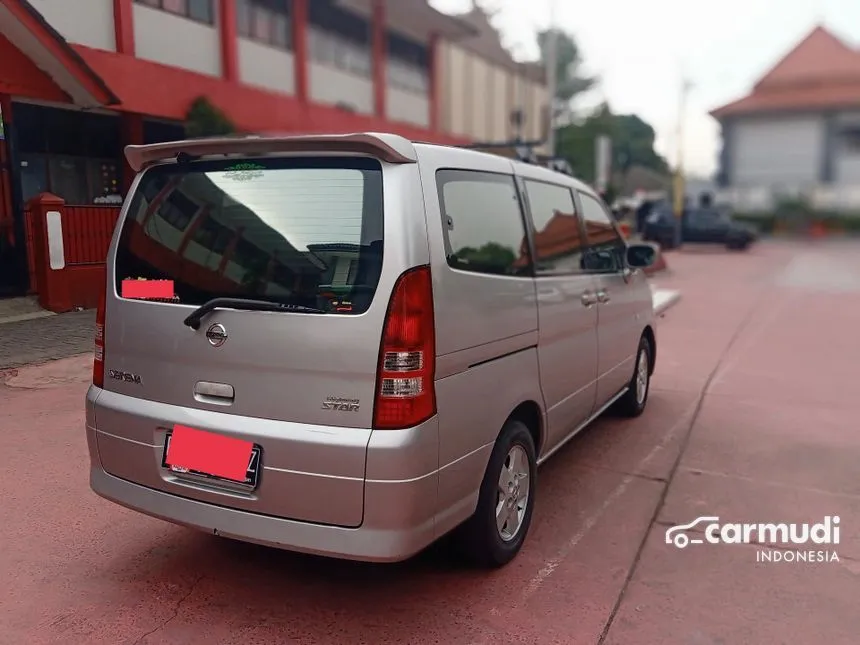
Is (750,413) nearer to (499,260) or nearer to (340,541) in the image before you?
(499,260)

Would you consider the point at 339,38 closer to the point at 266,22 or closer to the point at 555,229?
the point at 266,22

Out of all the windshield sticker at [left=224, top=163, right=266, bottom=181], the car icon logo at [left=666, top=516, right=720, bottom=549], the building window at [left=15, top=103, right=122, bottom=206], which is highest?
the building window at [left=15, top=103, right=122, bottom=206]

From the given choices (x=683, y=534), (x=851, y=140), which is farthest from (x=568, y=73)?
(x=683, y=534)

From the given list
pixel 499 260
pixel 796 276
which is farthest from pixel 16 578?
pixel 796 276

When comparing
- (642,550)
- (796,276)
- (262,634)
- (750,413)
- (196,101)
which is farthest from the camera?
A: (796,276)

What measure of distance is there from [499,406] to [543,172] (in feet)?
5.26

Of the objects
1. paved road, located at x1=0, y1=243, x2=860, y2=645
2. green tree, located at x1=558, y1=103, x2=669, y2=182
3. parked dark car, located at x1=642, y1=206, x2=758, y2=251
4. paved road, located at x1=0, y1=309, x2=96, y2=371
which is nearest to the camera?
paved road, located at x1=0, y1=243, x2=860, y2=645

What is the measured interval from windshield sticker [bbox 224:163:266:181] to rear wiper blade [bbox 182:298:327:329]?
20.2 inches

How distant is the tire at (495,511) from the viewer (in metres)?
3.09

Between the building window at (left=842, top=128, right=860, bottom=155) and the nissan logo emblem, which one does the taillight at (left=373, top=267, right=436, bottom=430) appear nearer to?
the nissan logo emblem

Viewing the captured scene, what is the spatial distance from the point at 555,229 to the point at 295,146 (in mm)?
1719

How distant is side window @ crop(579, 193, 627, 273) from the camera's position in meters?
4.50

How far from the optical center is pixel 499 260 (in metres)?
3.26

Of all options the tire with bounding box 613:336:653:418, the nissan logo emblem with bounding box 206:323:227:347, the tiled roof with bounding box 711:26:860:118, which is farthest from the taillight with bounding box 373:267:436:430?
the tiled roof with bounding box 711:26:860:118
